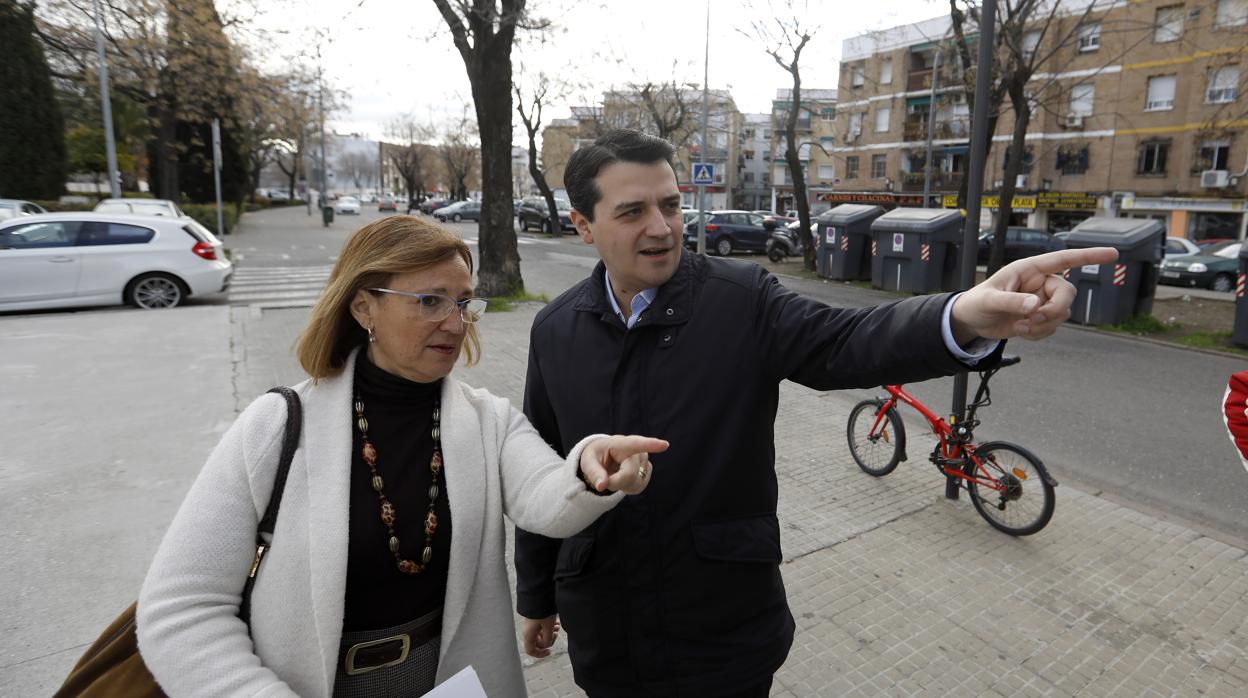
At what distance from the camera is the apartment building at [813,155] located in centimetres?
4766

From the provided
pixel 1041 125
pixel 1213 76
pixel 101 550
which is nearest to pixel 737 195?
pixel 1041 125

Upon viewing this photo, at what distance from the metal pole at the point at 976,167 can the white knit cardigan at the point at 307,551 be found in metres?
3.79

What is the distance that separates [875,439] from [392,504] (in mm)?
4462

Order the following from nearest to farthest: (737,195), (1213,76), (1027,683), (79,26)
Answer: (1027,683) < (79,26) < (1213,76) < (737,195)

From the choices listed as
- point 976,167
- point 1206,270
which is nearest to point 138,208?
point 976,167

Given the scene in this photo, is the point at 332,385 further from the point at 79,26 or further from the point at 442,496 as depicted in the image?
the point at 79,26

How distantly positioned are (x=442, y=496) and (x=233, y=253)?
2329cm

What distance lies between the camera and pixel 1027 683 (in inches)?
119

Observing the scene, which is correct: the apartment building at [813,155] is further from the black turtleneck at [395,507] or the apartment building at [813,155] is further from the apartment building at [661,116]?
the black turtleneck at [395,507]

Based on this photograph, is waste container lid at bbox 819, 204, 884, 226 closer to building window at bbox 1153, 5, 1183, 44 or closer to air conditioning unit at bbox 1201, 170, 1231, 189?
building window at bbox 1153, 5, 1183, 44

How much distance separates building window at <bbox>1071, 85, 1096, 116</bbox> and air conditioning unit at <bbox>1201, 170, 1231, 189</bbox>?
5653 millimetres

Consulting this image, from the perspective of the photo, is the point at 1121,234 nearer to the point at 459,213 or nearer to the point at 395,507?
the point at 395,507

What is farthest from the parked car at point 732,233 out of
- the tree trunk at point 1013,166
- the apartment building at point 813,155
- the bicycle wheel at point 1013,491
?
the bicycle wheel at point 1013,491

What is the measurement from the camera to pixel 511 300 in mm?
12922
